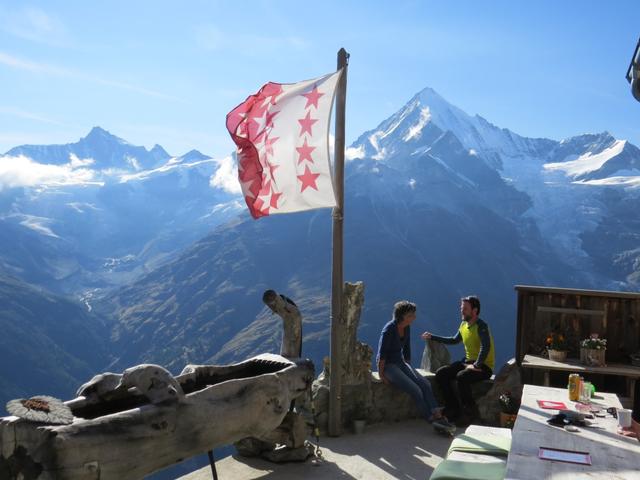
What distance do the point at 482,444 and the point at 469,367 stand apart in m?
3.23

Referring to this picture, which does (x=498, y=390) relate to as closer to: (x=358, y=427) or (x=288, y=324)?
(x=358, y=427)

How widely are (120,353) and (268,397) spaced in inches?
5457

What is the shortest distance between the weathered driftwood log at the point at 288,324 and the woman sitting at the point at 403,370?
4.33 ft

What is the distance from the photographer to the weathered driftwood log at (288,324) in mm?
7469

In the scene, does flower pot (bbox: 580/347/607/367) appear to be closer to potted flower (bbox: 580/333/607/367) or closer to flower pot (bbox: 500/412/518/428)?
potted flower (bbox: 580/333/607/367)

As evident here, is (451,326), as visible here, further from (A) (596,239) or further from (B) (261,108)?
(B) (261,108)

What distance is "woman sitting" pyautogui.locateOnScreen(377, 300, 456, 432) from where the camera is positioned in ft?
27.2

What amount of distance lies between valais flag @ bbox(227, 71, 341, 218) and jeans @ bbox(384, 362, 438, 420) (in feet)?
8.17

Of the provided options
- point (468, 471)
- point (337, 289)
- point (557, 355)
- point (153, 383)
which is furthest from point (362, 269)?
point (468, 471)

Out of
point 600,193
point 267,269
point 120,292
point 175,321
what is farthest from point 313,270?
point 600,193

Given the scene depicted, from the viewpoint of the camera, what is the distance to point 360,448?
7.76 metres

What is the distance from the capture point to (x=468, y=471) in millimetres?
4754

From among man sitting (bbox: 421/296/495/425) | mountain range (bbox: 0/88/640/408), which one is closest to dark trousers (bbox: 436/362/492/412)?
man sitting (bbox: 421/296/495/425)

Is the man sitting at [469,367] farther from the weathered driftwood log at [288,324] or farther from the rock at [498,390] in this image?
the weathered driftwood log at [288,324]
